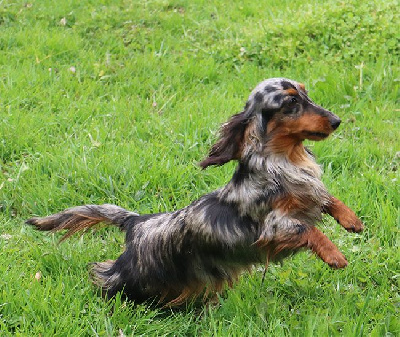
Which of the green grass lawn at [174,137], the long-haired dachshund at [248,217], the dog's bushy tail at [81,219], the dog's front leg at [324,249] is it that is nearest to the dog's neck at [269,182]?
the long-haired dachshund at [248,217]

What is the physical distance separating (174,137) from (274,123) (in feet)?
6.73

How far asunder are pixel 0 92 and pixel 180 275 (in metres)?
3.13

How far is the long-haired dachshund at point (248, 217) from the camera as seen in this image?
3.21m

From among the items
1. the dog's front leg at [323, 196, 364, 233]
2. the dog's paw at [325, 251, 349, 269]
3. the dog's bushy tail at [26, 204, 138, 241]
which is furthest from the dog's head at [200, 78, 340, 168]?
the dog's bushy tail at [26, 204, 138, 241]

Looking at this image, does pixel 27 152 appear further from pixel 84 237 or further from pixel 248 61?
pixel 248 61

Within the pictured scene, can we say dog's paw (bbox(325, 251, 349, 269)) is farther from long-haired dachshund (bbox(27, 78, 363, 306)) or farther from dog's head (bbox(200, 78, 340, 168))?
dog's head (bbox(200, 78, 340, 168))

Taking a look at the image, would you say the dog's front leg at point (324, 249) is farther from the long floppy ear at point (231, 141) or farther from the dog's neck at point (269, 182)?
the long floppy ear at point (231, 141)

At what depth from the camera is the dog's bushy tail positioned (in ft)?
12.3

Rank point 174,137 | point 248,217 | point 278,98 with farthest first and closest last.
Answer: point 174,137
point 248,217
point 278,98

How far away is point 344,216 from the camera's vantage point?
3.38 metres

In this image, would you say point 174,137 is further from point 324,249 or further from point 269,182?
point 324,249

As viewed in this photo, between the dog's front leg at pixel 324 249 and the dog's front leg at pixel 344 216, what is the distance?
24 centimetres

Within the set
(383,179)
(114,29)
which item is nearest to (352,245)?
(383,179)

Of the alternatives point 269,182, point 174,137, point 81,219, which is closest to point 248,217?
point 269,182
